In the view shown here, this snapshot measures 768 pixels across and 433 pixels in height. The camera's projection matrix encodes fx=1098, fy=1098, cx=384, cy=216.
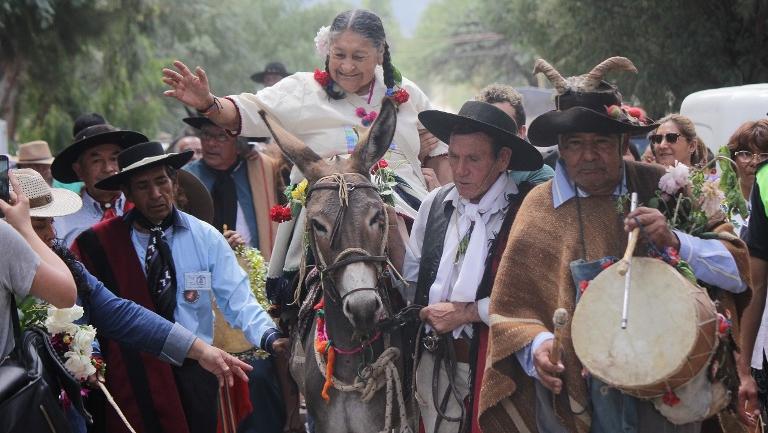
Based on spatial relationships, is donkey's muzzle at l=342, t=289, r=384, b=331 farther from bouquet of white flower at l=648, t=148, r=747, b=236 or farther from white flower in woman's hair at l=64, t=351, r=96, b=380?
bouquet of white flower at l=648, t=148, r=747, b=236

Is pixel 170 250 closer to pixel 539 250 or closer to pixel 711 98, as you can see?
pixel 539 250

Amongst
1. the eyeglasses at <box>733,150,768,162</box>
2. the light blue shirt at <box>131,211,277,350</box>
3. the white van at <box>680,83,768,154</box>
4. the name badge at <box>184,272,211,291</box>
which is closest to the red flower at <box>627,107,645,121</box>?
the eyeglasses at <box>733,150,768,162</box>

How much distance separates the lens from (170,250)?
262 inches

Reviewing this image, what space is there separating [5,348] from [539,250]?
7.85 ft

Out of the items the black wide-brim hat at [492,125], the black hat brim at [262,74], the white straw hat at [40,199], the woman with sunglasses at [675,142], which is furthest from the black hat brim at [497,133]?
the black hat brim at [262,74]

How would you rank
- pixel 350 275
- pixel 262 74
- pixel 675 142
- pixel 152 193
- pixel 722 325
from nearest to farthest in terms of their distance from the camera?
pixel 722 325, pixel 350 275, pixel 152 193, pixel 675 142, pixel 262 74

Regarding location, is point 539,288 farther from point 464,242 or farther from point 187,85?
point 187,85

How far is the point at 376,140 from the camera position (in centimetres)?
622

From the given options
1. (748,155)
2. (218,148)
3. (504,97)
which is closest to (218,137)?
(218,148)

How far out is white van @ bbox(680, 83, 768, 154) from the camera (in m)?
10.9

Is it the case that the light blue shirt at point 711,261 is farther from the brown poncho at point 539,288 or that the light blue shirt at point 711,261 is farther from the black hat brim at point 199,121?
the black hat brim at point 199,121

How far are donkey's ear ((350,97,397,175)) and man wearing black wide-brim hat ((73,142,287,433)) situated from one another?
1103 millimetres

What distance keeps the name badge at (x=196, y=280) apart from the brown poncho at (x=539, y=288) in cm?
215

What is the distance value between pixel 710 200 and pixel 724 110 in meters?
6.63
